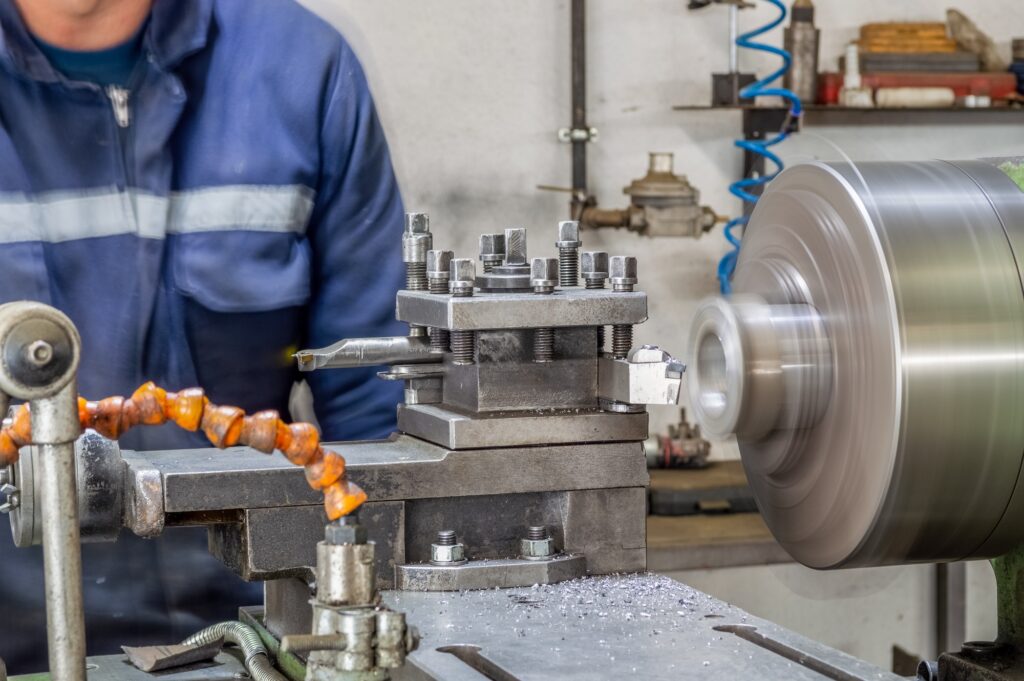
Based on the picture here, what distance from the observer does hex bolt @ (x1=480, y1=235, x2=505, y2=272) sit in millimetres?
1276

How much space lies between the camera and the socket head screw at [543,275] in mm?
1215

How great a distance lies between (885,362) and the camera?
100cm

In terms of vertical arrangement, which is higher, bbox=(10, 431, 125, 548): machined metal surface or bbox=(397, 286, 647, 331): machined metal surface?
bbox=(397, 286, 647, 331): machined metal surface

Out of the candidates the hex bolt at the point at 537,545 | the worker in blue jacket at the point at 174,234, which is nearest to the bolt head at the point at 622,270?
the hex bolt at the point at 537,545

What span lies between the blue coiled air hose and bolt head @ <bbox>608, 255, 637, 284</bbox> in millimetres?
1610

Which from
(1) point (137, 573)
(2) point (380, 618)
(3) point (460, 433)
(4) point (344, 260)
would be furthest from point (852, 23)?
(2) point (380, 618)

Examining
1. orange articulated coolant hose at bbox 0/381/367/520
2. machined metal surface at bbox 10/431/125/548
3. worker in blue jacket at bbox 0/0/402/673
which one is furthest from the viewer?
worker in blue jacket at bbox 0/0/402/673

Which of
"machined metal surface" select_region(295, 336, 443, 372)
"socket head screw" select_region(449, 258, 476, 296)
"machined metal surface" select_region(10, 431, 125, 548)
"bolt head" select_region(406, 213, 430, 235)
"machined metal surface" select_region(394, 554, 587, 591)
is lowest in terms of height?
"machined metal surface" select_region(394, 554, 587, 591)

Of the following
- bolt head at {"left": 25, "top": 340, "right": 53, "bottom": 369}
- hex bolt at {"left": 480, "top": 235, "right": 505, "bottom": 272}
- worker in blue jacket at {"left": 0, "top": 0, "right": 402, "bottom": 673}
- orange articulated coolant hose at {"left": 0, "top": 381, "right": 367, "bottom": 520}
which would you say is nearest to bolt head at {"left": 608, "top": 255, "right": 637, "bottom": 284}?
hex bolt at {"left": 480, "top": 235, "right": 505, "bottom": 272}

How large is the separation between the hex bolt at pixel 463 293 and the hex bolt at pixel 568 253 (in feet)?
0.37

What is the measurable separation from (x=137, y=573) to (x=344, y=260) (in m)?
0.60

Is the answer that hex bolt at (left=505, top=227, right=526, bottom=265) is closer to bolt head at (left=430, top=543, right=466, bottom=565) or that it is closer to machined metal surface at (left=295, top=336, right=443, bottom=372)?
machined metal surface at (left=295, top=336, right=443, bottom=372)

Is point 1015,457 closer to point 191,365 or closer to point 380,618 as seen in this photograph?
point 380,618

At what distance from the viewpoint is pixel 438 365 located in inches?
50.8
